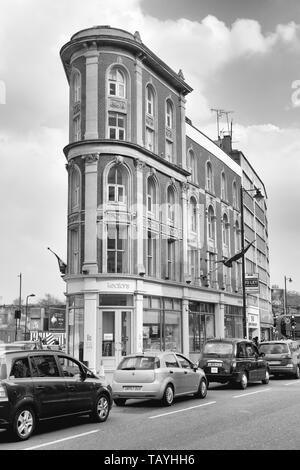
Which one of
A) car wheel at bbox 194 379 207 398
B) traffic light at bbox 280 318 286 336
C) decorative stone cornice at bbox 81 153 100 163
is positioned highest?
decorative stone cornice at bbox 81 153 100 163

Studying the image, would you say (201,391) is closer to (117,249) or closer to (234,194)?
(117,249)

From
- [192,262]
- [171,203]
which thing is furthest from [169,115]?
[192,262]

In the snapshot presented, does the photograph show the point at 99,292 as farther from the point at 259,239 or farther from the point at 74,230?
the point at 259,239

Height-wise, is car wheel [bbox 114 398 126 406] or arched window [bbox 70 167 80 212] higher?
arched window [bbox 70 167 80 212]

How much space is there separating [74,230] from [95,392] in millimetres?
20015

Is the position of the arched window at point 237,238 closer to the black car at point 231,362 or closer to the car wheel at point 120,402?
the black car at point 231,362

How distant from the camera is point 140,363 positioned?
16.2m

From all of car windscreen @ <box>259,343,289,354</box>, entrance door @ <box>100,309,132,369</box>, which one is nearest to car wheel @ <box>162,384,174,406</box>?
car windscreen @ <box>259,343,289,354</box>

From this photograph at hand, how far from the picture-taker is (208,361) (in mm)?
20734

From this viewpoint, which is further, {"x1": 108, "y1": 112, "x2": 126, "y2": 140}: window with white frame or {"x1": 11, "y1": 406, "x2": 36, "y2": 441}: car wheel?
{"x1": 108, "y1": 112, "x2": 126, "y2": 140}: window with white frame

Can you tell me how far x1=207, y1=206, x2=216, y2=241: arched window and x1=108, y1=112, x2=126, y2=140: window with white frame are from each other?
13104 mm

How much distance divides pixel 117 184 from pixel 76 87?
20.8ft

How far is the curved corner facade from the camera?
30.5m

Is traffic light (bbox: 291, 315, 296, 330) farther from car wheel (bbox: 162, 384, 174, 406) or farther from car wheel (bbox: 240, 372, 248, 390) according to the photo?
car wheel (bbox: 162, 384, 174, 406)
